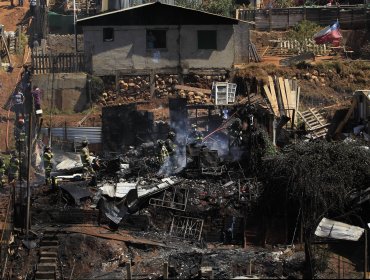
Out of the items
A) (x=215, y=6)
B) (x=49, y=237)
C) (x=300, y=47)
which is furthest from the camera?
(x=215, y=6)

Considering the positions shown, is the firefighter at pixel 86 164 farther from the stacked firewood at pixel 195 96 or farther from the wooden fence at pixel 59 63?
the wooden fence at pixel 59 63

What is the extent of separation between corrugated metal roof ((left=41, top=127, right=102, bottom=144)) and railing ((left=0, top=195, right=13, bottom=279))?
682cm

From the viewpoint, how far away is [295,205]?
30281mm

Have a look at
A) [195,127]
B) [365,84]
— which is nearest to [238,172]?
[195,127]

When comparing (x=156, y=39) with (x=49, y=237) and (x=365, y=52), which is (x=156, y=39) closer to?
(x=365, y=52)

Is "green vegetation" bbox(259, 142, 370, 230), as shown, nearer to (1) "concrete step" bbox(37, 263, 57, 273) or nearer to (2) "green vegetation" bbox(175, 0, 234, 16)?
(1) "concrete step" bbox(37, 263, 57, 273)

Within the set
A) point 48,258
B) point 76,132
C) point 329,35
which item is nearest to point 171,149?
point 76,132

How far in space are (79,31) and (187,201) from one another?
19935 mm

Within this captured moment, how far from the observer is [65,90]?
40.5 metres

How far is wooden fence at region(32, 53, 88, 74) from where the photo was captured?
41.2 metres

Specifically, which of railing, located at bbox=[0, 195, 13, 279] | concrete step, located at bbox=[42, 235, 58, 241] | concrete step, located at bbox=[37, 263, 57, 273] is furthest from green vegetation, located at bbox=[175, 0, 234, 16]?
concrete step, located at bbox=[37, 263, 57, 273]

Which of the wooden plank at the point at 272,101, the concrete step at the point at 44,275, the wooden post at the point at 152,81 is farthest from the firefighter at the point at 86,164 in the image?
the wooden post at the point at 152,81

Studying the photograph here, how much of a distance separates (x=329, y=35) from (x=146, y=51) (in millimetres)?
7605

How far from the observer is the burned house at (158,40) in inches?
1629
